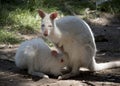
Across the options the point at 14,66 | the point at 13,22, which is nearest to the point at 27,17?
the point at 13,22

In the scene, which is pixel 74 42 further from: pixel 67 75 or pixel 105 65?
pixel 105 65

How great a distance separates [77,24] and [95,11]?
6.18 m

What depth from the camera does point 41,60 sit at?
5.75 meters

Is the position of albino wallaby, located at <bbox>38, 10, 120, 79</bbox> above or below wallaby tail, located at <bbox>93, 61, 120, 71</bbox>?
above

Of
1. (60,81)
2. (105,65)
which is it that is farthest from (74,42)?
(105,65)

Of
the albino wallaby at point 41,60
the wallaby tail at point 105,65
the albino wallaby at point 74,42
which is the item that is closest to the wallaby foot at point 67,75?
the albino wallaby at point 74,42

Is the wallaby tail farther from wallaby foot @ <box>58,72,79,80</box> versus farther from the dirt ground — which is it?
wallaby foot @ <box>58,72,79,80</box>

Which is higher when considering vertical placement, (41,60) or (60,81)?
(41,60)

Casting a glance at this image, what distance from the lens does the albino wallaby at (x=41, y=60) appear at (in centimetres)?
573

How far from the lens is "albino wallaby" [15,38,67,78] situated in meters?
5.73

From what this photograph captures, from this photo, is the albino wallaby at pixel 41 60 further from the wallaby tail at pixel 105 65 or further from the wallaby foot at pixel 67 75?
the wallaby tail at pixel 105 65

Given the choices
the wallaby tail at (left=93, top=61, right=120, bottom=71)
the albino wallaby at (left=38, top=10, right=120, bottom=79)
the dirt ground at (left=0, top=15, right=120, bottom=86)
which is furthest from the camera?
the wallaby tail at (left=93, top=61, right=120, bottom=71)

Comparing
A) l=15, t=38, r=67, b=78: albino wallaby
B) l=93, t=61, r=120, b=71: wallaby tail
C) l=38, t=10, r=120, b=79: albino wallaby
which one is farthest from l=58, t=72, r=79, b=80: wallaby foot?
l=93, t=61, r=120, b=71: wallaby tail

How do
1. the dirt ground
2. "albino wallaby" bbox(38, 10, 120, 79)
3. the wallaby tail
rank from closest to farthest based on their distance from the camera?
the dirt ground → "albino wallaby" bbox(38, 10, 120, 79) → the wallaby tail
